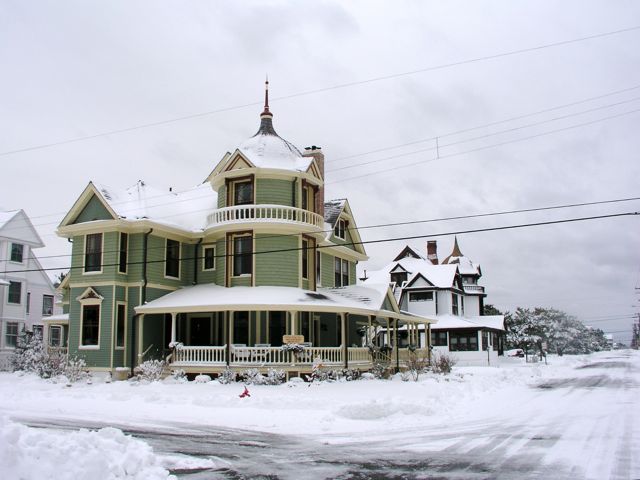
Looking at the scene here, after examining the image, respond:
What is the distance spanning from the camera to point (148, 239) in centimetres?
2958

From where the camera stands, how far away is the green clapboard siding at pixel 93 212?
1169 inches

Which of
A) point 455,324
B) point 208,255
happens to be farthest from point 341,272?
point 455,324

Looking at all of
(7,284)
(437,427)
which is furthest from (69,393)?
(7,284)

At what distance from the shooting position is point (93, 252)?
1171 inches

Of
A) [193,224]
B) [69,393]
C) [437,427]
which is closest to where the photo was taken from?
[437,427]

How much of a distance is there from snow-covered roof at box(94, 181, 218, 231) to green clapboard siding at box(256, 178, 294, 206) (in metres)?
3.83

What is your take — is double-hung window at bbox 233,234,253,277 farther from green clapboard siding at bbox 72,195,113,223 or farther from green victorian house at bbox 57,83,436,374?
green clapboard siding at bbox 72,195,113,223

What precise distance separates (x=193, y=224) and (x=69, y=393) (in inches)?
→ 470

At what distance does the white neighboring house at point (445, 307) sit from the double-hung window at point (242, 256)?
21.8 meters

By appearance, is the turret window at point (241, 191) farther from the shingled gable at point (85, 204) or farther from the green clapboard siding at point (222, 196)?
the shingled gable at point (85, 204)

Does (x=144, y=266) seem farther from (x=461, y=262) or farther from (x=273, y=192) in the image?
(x=461, y=262)

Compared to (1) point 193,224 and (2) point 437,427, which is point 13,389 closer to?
(1) point 193,224

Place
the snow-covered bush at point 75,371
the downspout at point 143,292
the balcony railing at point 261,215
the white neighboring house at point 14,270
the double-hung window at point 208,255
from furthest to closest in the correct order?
the white neighboring house at point 14,270, the double-hung window at point 208,255, the balcony railing at point 261,215, the downspout at point 143,292, the snow-covered bush at point 75,371

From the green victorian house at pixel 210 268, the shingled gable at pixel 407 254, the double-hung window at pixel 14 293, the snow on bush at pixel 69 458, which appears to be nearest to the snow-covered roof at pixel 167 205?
the green victorian house at pixel 210 268
